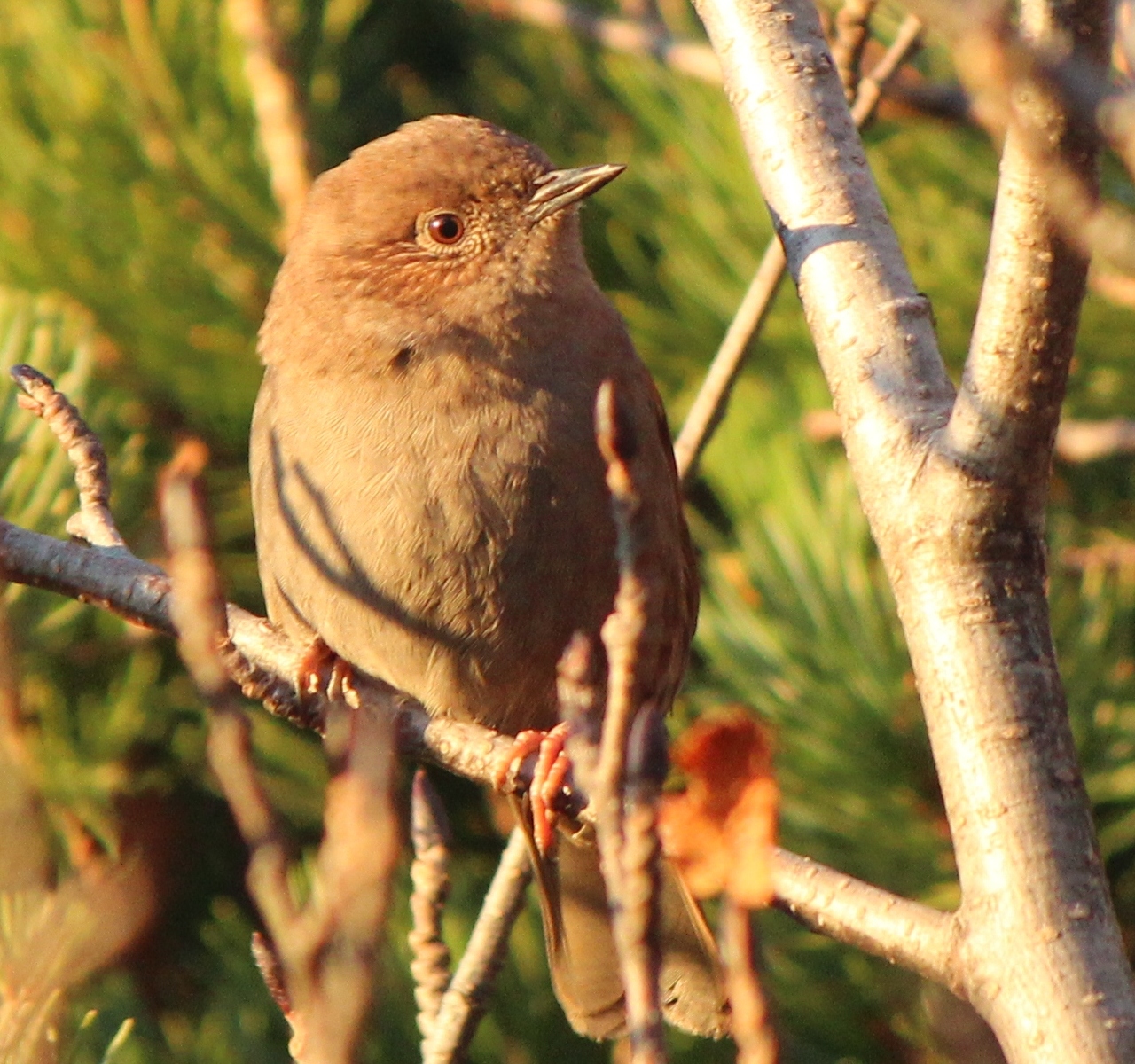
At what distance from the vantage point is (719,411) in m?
3.32

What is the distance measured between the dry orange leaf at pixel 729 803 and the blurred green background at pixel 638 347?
2.11 metres

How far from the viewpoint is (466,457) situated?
348 cm

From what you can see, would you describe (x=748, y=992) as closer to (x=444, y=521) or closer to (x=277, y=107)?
(x=444, y=521)

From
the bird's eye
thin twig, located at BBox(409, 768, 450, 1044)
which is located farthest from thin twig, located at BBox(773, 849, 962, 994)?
the bird's eye

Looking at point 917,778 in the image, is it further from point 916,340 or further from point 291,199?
point 291,199

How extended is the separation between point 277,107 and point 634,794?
344cm

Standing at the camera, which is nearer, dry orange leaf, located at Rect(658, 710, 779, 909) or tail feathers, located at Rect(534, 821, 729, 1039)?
dry orange leaf, located at Rect(658, 710, 779, 909)

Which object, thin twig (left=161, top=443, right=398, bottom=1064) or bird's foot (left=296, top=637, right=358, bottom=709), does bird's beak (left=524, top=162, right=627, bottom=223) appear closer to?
bird's foot (left=296, top=637, right=358, bottom=709)

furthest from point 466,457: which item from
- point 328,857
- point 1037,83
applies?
point 1037,83

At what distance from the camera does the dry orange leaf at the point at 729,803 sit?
1.27 meters

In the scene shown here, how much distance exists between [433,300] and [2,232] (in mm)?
1174

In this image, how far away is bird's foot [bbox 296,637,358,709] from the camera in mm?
3527

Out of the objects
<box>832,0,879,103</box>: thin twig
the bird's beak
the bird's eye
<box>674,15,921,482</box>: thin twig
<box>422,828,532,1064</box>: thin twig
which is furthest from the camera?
the bird's eye

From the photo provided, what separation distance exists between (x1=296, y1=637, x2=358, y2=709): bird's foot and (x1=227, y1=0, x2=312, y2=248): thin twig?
1.16 m
